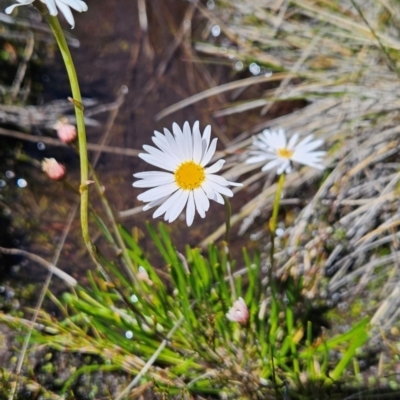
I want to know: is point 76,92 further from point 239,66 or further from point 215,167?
point 239,66

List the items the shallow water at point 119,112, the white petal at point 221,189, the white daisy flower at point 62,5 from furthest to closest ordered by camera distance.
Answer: the shallow water at point 119,112 → the white petal at point 221,189 → the white daisy flower at point 62,5

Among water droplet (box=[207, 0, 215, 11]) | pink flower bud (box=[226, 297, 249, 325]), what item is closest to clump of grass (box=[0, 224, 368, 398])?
pink flower bud (box=[226, 297, 249, 325])

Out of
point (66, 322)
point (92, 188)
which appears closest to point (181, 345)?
point (66, 322)

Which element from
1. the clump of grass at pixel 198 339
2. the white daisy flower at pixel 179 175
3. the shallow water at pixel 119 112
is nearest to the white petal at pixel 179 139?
the white daisy flower at pixel 179 175

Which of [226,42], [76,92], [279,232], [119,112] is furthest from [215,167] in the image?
[226,42]

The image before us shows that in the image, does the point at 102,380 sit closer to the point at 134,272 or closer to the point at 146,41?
the point at 134,272

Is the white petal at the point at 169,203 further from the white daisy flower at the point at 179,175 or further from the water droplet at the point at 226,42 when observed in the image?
the water droplet at the point at 226,42

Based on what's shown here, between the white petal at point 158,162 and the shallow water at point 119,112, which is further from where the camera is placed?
the shallow water at point 119,112

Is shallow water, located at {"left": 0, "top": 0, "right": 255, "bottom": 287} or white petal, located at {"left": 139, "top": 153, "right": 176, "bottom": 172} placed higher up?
shallow water, located at {"left": 0, "top": 0, "right": 255, "bottom": 287}

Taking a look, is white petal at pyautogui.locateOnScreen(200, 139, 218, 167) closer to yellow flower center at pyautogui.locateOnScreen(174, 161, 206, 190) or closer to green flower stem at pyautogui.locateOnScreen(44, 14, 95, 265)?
yellow flower center at pyautogui.locateOnScreen(174, 161, 206, 190)
